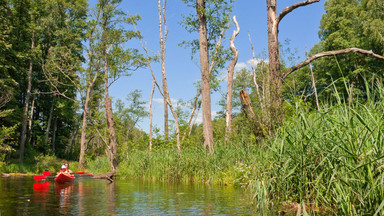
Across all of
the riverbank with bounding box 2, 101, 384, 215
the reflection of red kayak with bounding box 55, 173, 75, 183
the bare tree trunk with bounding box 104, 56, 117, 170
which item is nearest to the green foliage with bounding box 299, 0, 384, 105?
the bare tree trunk with bounding box 104, 56, 117, 170

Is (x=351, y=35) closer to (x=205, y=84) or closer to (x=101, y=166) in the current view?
(x=205, y=84)

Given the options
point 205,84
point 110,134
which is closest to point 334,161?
point 205,84

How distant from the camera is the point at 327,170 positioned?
4.59 meters

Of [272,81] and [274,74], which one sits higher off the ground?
[274,74]

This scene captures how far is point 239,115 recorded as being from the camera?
13789mm

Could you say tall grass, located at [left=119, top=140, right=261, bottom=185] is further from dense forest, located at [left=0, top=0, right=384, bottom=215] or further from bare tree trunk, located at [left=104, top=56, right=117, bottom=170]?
bare tree trunk, located at [left=104, top=56, right=117, bottom=170]

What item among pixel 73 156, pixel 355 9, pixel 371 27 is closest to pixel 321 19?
pixel 355 9

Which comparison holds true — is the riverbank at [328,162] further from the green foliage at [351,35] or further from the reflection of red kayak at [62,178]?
the green foliage at [351,35]

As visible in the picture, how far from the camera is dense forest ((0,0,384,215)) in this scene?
14.3 feet

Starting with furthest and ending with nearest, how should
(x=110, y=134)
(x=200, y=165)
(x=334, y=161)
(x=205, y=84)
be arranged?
(x=110, y=134)
(x=205, y=84)
(x=200, y=165)
(x=334, y=161)

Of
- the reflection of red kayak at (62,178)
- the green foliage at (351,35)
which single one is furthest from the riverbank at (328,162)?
the green foliage at (351,35)

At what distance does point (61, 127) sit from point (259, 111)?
1407 inches

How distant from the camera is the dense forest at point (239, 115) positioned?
14.3ft

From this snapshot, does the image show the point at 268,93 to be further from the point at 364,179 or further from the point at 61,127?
the point at 61,127
